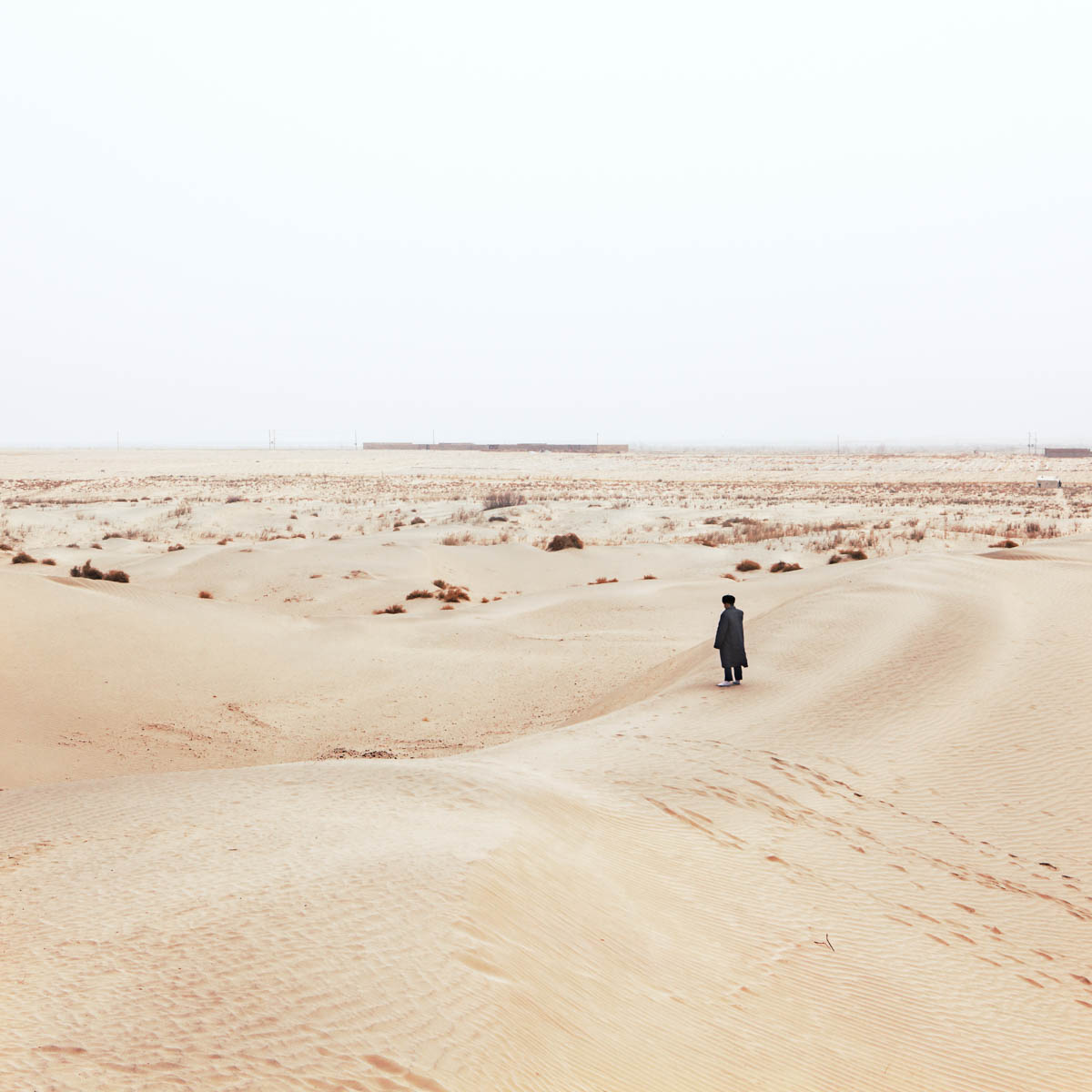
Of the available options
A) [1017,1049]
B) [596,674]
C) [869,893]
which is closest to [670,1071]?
[1017,1049]

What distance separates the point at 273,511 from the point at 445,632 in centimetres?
3042

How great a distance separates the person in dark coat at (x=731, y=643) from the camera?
13.1 meters

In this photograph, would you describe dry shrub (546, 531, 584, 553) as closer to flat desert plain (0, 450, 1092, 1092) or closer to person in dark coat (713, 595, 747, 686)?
flat desert plain (0, 450, 1092, 1092)

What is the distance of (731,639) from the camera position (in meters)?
13.3

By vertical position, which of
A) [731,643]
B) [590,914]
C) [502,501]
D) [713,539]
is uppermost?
[502,501]

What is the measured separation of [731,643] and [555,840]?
6708 millimetres

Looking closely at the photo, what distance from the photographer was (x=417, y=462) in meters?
120

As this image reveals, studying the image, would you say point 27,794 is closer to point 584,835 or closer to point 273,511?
point 584,835

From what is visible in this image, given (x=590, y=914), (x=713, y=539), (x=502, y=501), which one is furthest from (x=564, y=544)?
(x=590, y=914)

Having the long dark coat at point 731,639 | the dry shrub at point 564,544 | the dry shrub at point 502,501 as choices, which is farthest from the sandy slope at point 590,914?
the dry shrub at point 502,501

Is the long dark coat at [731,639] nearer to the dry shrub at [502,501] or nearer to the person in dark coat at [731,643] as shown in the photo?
the person in dark coat at [731,643]

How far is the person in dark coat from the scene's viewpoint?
13125 millimetres

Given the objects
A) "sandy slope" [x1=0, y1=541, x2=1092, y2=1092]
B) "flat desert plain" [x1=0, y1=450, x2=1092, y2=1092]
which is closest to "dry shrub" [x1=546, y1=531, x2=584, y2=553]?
"flat desert plain" [x1=0, y1=450, x2=1092, y2=1092]

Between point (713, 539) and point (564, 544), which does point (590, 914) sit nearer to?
point (564, 544)
